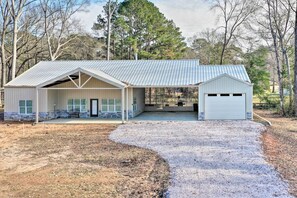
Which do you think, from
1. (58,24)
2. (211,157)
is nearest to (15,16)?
(58,24)

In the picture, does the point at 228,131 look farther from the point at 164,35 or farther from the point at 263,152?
the point at 164,35

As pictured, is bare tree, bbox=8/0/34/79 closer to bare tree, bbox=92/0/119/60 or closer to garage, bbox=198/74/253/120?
bare tree, bbox=92/0/119/60

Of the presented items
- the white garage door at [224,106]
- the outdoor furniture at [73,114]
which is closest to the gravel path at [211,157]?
the white garage door at [224,106]

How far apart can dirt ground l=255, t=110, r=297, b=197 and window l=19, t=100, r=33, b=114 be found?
1497 centimetres

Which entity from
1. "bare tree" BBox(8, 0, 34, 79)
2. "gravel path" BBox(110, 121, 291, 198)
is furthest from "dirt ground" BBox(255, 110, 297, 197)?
"bare tree" BBox(8, 0, 34, 79)

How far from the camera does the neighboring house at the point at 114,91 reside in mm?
20406

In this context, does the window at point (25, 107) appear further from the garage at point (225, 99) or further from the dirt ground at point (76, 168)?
the garage at point (225, 99)

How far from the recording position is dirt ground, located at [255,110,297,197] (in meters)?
8.05

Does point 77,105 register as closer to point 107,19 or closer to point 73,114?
A: point 73,114

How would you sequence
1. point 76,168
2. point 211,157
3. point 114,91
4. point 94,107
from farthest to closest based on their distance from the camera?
point 94,107
point 114,91
point 211,157
point 76,168

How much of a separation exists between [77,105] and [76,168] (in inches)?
566

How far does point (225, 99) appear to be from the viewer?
20547 millimetres

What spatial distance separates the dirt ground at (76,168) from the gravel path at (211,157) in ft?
1.88

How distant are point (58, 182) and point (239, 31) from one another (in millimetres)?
35455
